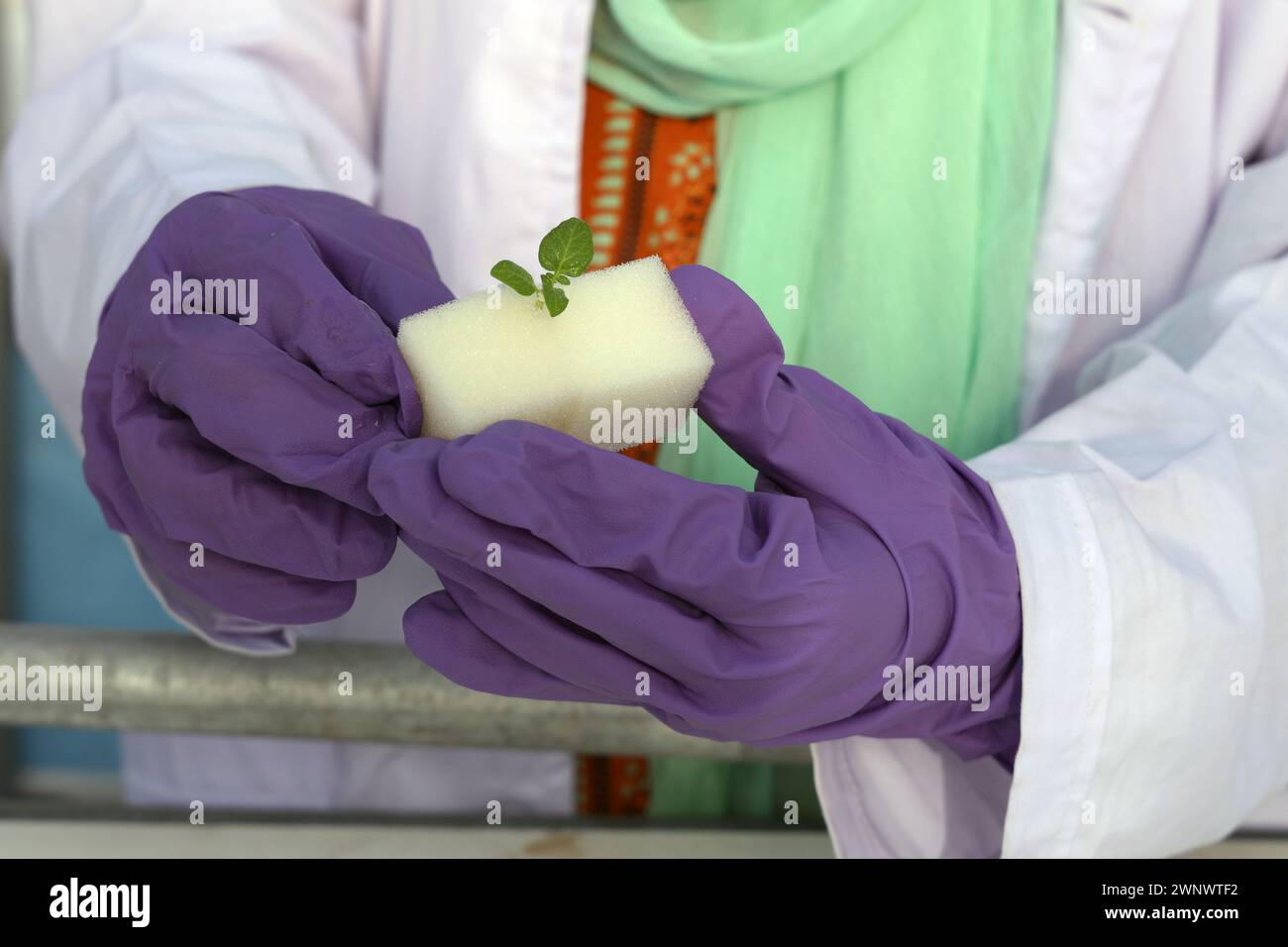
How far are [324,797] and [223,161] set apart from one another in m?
0.55

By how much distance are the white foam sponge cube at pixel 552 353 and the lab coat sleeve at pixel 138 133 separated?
30 cm

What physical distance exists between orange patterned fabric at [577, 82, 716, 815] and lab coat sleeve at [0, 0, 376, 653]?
20 cm

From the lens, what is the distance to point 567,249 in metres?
0.63

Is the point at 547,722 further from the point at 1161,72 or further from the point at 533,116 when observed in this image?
the point at 1161,72

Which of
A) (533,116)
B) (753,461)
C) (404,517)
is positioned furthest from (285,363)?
(533,116)

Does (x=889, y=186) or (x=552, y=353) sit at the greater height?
(x=889, y=186)

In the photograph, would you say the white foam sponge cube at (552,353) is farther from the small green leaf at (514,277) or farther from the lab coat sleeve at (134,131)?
the lab coat sleeve at (134,131)

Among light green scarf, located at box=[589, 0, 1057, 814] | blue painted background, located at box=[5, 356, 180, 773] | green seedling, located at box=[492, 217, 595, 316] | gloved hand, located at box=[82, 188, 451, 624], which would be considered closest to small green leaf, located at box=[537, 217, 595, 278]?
green seedling, located at box=[492, 217, 595, 316]

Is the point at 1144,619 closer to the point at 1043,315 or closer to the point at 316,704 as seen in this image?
the point at 1043,315

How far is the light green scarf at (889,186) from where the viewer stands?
868mm

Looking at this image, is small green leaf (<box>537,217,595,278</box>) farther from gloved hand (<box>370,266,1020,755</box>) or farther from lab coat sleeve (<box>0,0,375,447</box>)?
lab coat sleeve (<box>0,0,375,447</box>)

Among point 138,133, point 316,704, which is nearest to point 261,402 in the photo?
point 316,704

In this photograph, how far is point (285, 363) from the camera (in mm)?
624

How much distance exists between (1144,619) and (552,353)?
1.26 ft
